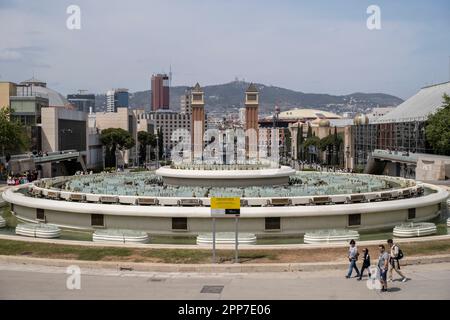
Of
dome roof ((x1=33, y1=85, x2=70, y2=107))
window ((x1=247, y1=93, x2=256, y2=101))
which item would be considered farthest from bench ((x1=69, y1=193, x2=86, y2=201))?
dome roof ((x1=33, y1=85, x2=70, y2=107))

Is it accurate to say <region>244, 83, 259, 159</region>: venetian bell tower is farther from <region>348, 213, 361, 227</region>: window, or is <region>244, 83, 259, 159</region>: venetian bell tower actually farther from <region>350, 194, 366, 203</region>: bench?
<region>348, 213, 361, 227</region>: window

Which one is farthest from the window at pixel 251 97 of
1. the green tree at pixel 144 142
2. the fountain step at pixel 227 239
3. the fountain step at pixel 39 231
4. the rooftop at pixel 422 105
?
the green tree at pixel 144 142

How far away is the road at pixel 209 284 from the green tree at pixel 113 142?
96.7 metres

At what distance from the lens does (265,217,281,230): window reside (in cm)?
2962

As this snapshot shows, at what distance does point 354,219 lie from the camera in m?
30.8

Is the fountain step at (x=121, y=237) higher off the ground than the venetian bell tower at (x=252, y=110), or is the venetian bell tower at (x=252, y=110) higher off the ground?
the venetian bell tower at (x=252, y=110)

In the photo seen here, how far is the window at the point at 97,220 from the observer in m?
31.0

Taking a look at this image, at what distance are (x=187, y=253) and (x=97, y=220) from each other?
31.2 feet

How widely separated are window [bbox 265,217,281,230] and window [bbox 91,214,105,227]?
8.84 m

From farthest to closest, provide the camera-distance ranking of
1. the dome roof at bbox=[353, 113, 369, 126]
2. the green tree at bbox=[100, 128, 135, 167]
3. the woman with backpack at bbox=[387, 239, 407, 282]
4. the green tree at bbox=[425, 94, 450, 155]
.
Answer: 1. the green tree at bbox=[100, 128, 135, 167]
2. the dome roof at bbox=[353, 113, 369, 126]
3. the green tree at bbox=[425, 94, 450, 155]
4. the woman with backpack at bbox=[387, 239, 407, 282]

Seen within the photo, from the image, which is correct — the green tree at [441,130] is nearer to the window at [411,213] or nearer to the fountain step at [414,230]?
the window at [411,213]

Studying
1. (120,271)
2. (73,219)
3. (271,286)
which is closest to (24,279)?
(120,271)

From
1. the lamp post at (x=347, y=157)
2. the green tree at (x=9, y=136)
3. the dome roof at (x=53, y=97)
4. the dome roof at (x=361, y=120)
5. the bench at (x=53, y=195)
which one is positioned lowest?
the lamp post at (x=347, y=157)

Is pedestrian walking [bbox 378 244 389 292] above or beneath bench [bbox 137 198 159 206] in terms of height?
beneath
